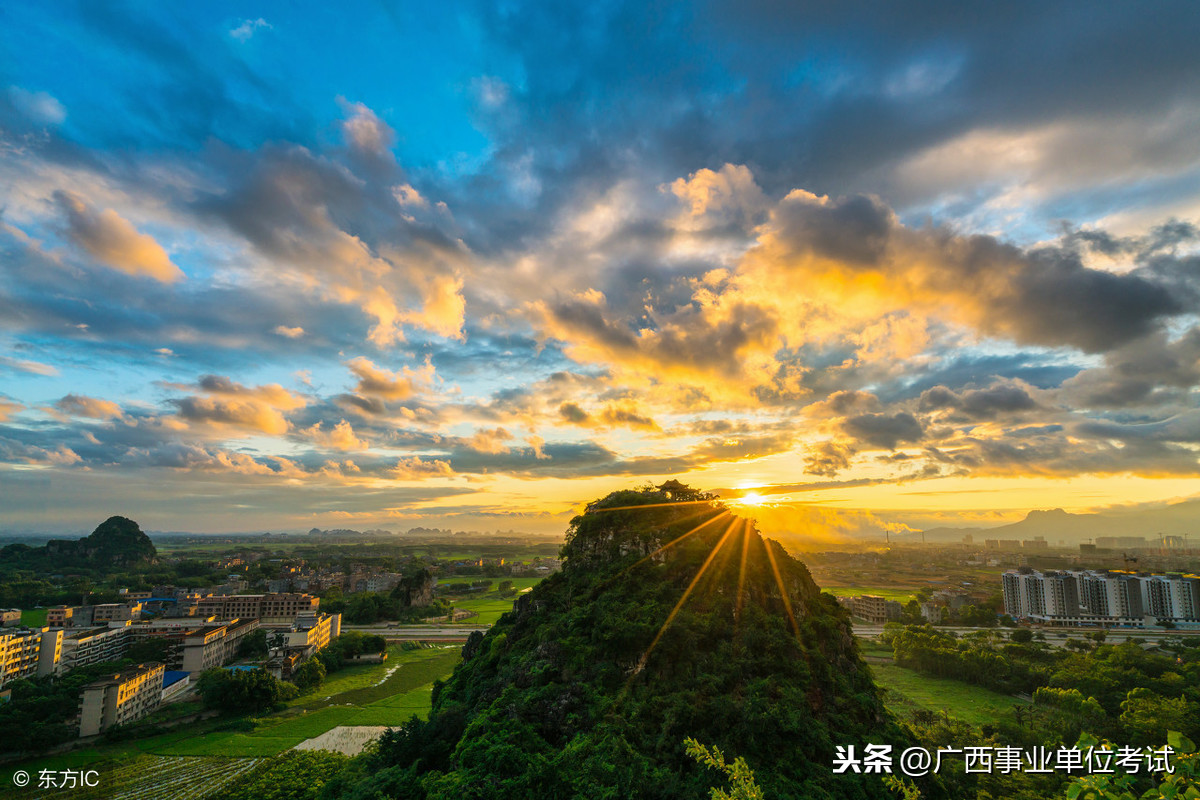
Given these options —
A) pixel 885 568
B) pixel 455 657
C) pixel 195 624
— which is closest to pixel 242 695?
pixel 455 657

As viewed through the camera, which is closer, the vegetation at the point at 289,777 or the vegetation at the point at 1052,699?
the vegetation at the point at 1052,699

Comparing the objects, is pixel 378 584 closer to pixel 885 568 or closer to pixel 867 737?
pixel 867 737

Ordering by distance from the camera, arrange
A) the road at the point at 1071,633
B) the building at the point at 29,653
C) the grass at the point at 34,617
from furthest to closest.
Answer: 1. the road at the point at 1071,633
2. the grass at the point at 34,617
3. the building at the point at 29,653

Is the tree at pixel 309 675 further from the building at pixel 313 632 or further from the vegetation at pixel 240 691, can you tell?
the building at pixel 313 632
